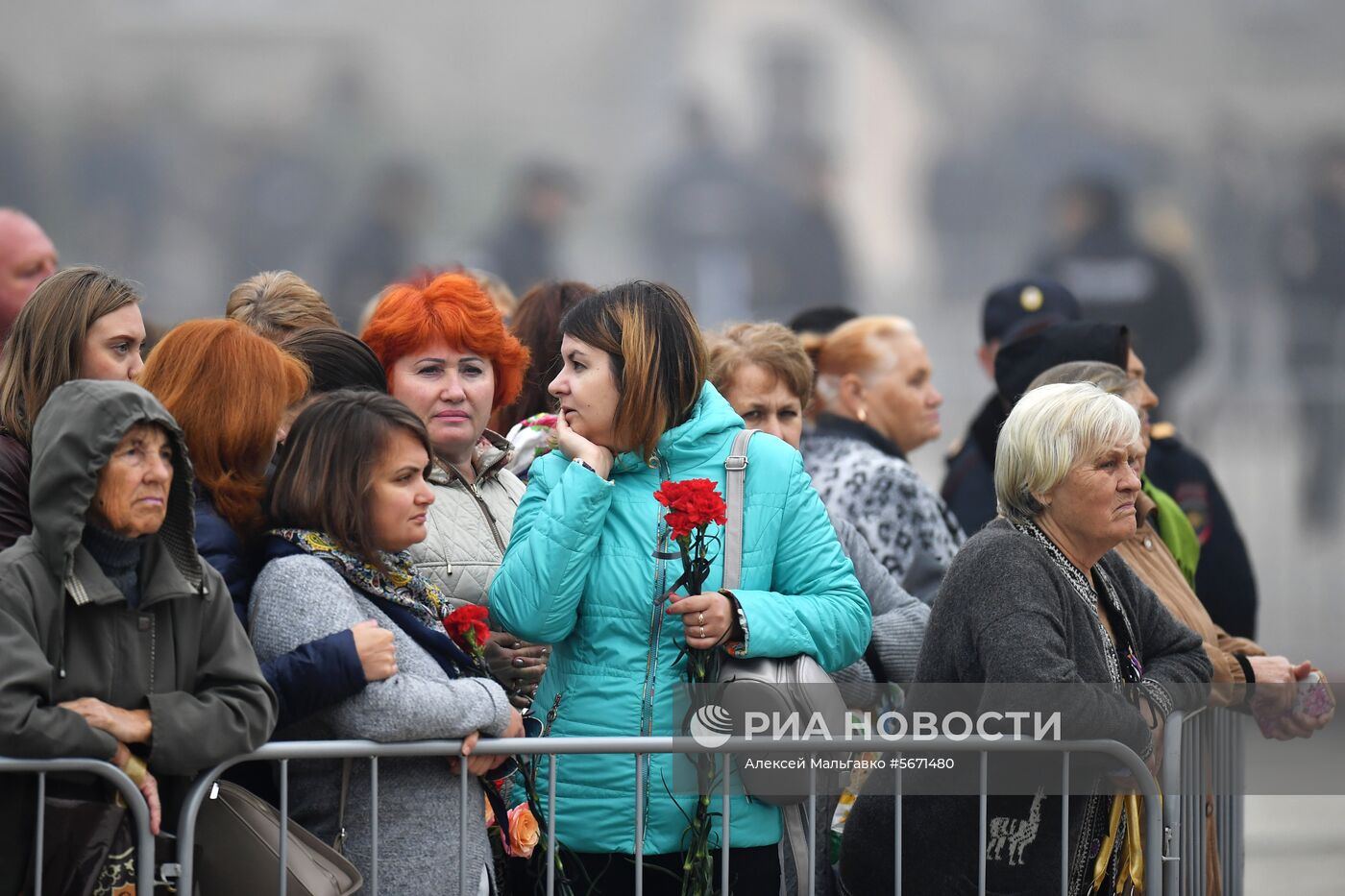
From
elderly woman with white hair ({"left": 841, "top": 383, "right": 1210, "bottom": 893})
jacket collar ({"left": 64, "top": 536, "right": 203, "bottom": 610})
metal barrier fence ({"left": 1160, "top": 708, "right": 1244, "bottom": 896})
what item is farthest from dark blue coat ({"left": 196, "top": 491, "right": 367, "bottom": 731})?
metal barrier fence ({"left": 1160, "top": 708, "right": 1244, "bottom": 896})

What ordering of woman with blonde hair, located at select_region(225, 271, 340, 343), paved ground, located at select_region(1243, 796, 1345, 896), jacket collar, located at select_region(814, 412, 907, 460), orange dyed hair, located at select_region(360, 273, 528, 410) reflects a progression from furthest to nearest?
paved ground, located at select_region(1243, 796, 1345, 896) < jacket collar, located at select_region(814, 412, 907, 460) < woman with blonde hair, located at select_region(225, 271, 340, 343) < orange dyed hair, located at select_region(360, 273, 528, 410)

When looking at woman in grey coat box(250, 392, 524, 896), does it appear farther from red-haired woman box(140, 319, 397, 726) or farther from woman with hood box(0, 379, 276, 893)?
woman with hood box(0, 379, 276, 893)

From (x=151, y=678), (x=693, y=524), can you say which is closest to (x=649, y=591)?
(x=693, y=524)

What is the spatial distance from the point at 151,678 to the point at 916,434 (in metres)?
2.91

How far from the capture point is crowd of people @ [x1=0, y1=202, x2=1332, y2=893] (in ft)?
9.65

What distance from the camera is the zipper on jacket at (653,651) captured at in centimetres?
338

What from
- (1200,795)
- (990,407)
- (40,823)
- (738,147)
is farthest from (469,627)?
(738,147)

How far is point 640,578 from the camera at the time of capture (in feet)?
11.3

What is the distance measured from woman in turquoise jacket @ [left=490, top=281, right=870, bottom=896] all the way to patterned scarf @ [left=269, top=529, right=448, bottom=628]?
0.16 m

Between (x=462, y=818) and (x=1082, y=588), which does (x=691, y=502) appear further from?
(x=1082, y=588)

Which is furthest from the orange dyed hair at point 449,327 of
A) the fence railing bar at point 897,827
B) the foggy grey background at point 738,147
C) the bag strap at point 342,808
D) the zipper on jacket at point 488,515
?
the foggy grey background at point 738,147

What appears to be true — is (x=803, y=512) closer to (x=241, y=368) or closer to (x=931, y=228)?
(x=241, y=368)

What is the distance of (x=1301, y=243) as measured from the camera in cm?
1082

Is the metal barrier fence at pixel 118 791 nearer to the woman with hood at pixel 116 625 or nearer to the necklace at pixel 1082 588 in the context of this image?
the woman with hood at pixel 116 625
